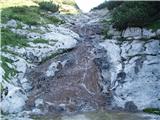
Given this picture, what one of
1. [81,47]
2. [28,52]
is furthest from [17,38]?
[81,47]

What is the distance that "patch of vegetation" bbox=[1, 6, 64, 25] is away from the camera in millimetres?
27578

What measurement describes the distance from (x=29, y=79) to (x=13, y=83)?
127 centimetres

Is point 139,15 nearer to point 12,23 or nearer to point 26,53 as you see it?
point 26,53

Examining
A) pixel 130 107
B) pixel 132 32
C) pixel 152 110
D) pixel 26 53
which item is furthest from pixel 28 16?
pixel 152 110

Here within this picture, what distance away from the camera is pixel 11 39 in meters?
24.7

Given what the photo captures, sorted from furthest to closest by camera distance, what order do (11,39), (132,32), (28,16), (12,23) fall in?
1. (28,16)
2. (12,23)
3. (11,39)
4. (132,32)

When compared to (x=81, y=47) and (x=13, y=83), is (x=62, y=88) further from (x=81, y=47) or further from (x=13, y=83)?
(x=81, y=47)

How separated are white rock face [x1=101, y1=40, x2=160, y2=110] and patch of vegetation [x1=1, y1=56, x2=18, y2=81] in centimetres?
517

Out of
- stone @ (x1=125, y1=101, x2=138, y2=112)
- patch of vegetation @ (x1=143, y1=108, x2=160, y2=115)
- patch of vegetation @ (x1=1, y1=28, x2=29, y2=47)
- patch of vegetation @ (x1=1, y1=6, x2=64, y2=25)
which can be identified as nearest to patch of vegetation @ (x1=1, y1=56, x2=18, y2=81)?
patch of vegetation @ (x1=1, y1=28, x2=29, y2=47)

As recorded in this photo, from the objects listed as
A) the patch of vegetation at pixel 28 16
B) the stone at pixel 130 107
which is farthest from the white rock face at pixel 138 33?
the patch of vegetation at pixel 28 16

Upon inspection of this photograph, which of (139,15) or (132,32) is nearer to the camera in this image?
(139,15)

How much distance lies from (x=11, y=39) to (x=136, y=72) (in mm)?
8384

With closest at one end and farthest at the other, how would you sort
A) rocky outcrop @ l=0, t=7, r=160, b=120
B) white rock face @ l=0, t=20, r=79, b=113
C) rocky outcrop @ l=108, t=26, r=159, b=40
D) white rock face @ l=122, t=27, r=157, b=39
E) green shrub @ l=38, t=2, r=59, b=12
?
white rock face @ l=0, t=20, r=79, b=113 → rocky outcrop @ l=0, t=7, r=160, b=120 → rocky outcrop @ l=108, t=26, r=159, b=40 → white rock face @ l=122, t=27, r=157, b=39 → green shrub @ l=38, t=2, r=59, b=12

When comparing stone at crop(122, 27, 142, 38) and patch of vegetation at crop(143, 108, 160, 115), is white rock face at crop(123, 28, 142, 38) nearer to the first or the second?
stone at crop(122, 27, 142, 38)
